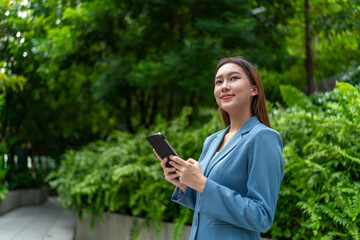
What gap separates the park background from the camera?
13.9 ft

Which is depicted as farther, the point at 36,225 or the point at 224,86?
the point at 36,225

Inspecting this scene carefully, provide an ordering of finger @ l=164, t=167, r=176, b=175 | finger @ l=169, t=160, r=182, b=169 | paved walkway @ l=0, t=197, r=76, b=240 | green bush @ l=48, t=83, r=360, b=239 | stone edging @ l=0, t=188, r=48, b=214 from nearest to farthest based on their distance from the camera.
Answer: finger @ l=169, t=160, r=182, b=169 < finger @ l=164, t=167, r=176, b=175 < green bush @ l=48, t=83, r=360, b=239 < paved walkway @ l=0, t=197, r=76, b=240 < stone edging @ l=0, t=188, r=48, b=214

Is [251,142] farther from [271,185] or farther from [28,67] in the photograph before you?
[28,67]

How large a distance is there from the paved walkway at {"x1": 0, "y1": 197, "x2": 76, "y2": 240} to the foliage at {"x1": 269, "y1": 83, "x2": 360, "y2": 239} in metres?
4.71

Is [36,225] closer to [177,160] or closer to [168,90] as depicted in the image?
[168,90]

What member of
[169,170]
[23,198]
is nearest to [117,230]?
[169,170]

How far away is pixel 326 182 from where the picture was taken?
4.02 m

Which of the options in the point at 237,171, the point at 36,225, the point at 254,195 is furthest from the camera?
the point at 36,225

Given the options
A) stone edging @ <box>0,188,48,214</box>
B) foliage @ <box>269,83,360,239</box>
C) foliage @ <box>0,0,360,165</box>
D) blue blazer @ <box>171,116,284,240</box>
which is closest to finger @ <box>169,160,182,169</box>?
blue blazer @ <box>171,116,284,240</box>

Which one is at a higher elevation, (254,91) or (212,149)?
(254,91)

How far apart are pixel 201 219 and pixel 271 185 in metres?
0.44

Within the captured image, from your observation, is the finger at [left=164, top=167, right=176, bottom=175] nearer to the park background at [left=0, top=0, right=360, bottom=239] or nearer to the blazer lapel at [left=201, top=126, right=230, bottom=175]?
the blazer lapel at [left=201, top=126, right=230, bottom=175]

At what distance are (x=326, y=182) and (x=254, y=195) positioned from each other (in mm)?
2712

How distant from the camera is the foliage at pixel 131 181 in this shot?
547 cm
